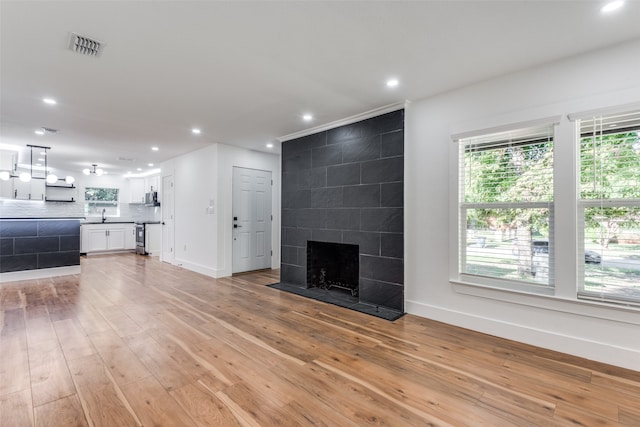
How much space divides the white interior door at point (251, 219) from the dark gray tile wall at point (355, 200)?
4.21ft

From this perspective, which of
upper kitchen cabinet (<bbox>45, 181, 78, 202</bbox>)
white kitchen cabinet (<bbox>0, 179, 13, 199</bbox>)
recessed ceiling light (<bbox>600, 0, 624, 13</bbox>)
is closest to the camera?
recessed ceiling light (<bbox>600, 0, 624, 13</bbox>)

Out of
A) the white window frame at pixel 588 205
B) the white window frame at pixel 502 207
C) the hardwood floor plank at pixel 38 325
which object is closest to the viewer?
the white window frame at pixel 588 205

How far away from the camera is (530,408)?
1.79m

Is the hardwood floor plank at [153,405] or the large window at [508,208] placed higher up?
the large window at [508,208]

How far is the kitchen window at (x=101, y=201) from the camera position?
9.03 metres

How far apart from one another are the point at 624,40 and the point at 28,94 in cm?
566

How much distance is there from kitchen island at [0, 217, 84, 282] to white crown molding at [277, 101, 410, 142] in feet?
15.0

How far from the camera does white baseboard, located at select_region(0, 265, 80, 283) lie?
198 inches

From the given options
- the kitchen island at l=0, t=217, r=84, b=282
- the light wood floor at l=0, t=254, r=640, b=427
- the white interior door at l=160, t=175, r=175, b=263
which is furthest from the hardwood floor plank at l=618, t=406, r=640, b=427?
the kitchen island at l=0, t=217, r=84, b=282

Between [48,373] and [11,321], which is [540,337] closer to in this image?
[48,373]

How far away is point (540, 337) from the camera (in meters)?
2.58

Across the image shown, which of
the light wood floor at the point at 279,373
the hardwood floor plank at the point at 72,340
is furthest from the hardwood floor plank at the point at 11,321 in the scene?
the hardwood floor plank at the point at 72,340

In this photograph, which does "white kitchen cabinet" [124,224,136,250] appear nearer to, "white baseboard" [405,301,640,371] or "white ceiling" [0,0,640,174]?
"white ceiling" [0,0,640,174]

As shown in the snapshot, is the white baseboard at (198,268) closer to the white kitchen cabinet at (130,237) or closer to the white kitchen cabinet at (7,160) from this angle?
the white kitchen cabinet at (130,237)
